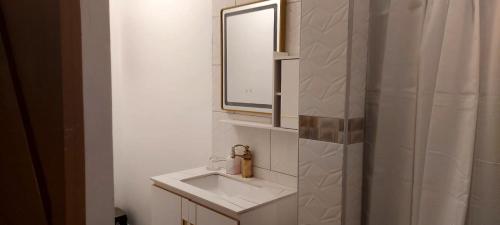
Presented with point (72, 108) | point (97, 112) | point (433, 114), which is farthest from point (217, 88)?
point (72, 108)

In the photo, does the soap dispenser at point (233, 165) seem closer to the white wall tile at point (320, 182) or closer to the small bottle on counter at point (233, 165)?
the small bottle on counter at point (233, 165)

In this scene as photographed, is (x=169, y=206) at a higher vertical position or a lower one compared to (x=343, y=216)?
lower

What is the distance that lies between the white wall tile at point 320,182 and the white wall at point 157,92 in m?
1.11

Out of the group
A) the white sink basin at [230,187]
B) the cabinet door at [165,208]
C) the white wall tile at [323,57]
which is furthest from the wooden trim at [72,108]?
the cabinet door at [165,208]

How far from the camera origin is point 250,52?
2031mm

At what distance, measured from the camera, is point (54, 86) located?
1.11 ft

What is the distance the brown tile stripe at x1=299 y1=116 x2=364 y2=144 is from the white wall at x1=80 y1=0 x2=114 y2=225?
3.12ft

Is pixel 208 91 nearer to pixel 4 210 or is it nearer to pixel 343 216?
pixel 343 216

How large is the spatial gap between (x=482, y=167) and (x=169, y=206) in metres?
1.52

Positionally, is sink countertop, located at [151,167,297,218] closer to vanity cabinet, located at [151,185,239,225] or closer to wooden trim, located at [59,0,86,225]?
vanity cabinet, located at [151,185,239,225]

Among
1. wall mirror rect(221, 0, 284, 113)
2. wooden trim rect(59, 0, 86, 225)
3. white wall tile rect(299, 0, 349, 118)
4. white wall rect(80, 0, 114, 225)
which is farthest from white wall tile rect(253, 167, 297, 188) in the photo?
wooden trim rect(59, 0, 86, 225)

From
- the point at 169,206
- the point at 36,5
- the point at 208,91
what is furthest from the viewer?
the point at 208,91

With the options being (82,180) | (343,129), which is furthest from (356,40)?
(82,180)

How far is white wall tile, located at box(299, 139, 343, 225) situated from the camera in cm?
131
